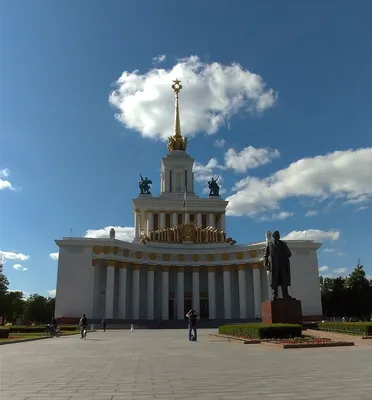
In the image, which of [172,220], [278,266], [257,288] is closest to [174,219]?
[172,220]

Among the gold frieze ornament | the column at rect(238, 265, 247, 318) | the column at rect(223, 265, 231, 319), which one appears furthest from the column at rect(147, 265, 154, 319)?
the column at rect(238, 265, 247, 318)

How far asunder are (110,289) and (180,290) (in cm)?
1173

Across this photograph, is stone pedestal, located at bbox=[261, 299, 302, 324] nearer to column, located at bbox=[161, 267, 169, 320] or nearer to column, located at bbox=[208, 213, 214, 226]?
column, located at bbox=[161, 267, 169, 320]

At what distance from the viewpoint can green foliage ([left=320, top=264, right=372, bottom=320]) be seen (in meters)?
75.4

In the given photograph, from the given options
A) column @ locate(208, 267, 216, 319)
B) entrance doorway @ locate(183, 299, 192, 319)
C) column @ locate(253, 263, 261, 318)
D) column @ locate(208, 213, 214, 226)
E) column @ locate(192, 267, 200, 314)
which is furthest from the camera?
column @ locate(208, 213, 214, 226)

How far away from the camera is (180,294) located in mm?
62531

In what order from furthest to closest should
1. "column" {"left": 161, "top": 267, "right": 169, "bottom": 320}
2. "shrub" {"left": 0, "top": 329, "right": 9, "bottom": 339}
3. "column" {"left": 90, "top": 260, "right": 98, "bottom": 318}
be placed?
1. "column" {"left": 161, "top": 267, "right": 169, "bottom": 320}
2. "column" {"left": 90, "top": 260, "right": 98, "bottom": 318}
3. "shrub" {"left": 0, "top": 329, "right": 9, "bottom": 339}

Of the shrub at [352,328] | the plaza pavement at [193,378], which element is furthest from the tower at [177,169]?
the plaza pavement at [193,378]

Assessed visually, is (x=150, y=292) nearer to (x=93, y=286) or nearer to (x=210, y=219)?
(x=93, y=286)

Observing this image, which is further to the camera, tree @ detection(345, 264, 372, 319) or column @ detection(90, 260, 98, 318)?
tree @ detection(345, 264, 372, 319)

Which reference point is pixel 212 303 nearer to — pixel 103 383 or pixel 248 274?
pixel 248 274

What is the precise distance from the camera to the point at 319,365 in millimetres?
11250

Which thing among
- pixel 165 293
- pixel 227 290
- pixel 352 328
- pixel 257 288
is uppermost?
pixel 257 288

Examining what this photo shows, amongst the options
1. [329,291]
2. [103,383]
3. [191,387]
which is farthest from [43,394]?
[329,291]
